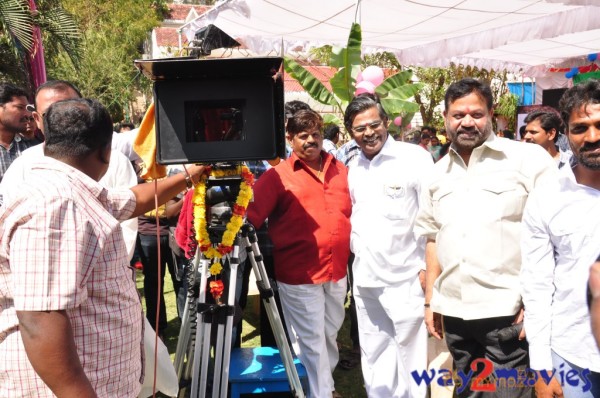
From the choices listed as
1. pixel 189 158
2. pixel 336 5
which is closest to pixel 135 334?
pixel 189 158

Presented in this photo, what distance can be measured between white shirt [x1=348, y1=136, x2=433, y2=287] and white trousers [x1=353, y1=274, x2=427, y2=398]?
0.10 metres

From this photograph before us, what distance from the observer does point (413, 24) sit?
7035mm

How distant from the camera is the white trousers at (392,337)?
9.90 feet

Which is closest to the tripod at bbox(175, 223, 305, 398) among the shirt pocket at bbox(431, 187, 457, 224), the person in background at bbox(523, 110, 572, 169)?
the shirt pocket at bbox(431, 187, 457, 224)

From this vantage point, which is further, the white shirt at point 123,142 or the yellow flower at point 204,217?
the white shirt at point 123,142

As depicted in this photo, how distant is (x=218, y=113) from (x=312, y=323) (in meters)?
1.45

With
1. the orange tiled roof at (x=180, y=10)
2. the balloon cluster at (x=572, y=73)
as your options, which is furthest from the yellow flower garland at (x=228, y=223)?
the orange tiled roof at (x=180, y=10)

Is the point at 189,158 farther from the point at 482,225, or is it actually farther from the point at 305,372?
the point at 305,372

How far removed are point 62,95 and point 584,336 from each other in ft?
8.62

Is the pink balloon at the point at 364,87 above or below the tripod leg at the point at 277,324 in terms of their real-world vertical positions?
above

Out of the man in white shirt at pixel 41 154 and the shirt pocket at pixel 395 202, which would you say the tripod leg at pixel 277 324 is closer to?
the man in white shirt at pixel 41 154

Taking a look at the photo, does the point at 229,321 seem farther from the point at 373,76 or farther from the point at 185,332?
the point at 373,76

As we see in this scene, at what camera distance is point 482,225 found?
233 centimetres

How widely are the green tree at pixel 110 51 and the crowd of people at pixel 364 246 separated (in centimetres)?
1233
